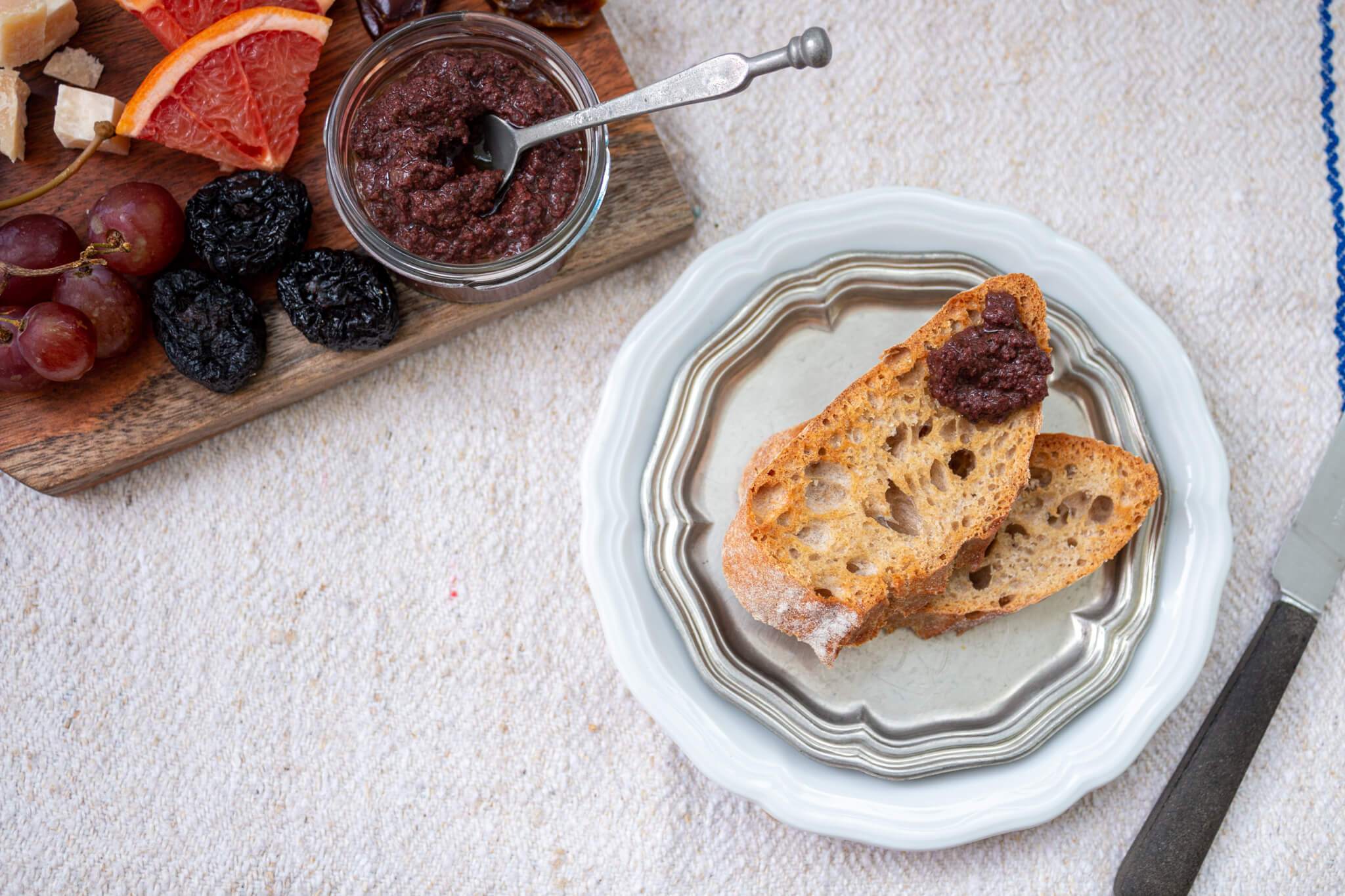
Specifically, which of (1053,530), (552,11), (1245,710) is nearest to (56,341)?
(552,11)

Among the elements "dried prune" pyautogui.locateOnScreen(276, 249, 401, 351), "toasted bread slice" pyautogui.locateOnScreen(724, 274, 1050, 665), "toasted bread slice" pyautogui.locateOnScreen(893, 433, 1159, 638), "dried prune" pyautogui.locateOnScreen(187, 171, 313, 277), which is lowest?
"toasted bread slice" pyautogui.locateOnScreen(893, 433, 1159, 638)

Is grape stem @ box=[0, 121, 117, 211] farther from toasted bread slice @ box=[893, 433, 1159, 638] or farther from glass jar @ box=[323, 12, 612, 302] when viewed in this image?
toasted bread slice @ box=[893, 433, 1159, 638]

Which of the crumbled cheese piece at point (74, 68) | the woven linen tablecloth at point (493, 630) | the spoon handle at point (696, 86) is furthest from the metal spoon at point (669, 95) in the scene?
the crumbled cheese piece at point (74, 68)

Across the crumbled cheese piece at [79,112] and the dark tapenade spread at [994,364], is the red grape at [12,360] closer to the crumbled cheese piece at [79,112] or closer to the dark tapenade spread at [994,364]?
the crumbled cheese piece at [79,112]

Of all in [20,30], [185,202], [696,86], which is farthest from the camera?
[185,202]

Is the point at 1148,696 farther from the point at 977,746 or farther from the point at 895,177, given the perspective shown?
the point at 895,177

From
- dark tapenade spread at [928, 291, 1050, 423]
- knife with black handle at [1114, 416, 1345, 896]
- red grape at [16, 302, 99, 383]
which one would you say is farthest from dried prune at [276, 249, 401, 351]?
knife with black handle at [1114, 416, 1345, 896]

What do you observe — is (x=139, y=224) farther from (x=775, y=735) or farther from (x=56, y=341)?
(x=775, y=735)
